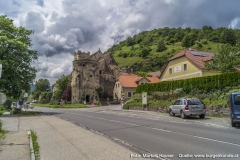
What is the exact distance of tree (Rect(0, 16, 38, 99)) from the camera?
89.7 feet

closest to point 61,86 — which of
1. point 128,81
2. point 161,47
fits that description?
point 128,81

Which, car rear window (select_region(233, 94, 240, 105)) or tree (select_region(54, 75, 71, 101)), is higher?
tree (select_region(54, 75, 71, 101))

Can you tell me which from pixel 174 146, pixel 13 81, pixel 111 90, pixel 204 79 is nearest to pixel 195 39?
pixel 111 90

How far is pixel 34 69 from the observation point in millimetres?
30516

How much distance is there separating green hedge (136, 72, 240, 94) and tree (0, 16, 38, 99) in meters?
18.8

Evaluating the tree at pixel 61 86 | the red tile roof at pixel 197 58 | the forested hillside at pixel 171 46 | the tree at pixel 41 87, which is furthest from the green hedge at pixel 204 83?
the tree at pixel 41 87

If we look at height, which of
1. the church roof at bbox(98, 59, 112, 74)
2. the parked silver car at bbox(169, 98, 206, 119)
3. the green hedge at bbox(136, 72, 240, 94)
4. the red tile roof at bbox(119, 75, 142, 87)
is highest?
the church roof at bbox(98, 59, 112, 74)

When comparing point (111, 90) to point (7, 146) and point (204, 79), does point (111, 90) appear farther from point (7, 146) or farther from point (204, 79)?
point (7, 146)

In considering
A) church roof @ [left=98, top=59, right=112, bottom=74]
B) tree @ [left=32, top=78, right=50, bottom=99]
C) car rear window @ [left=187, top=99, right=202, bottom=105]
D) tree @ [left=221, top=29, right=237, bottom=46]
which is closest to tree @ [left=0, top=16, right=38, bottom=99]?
car rear window @ [left=187, top=99, right=202, bottom=105]

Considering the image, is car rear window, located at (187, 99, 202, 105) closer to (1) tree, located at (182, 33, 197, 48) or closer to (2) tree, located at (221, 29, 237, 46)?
(2) tree, located at (221, 29, 237, 46)

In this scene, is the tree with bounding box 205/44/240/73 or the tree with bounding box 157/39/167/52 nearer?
the tree with bounding box 205/44/240/73

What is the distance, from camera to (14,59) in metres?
28.1

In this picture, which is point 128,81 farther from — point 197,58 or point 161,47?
point 161,47

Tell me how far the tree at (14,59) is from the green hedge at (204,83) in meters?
18.8
